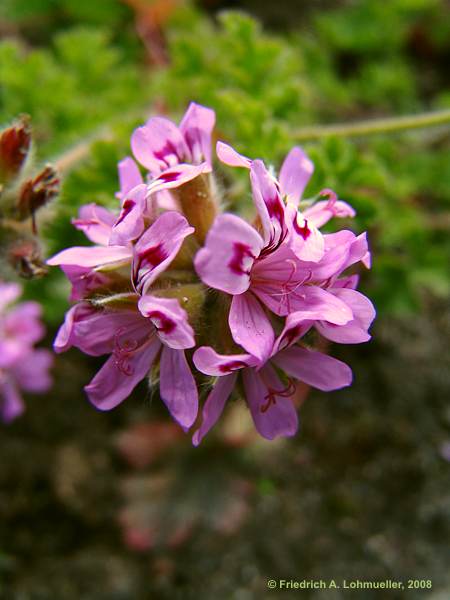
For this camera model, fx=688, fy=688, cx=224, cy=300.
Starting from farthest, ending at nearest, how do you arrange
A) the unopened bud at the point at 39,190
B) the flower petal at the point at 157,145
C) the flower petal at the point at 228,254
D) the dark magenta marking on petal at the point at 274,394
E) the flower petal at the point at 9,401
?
the flower petal at the point at 9,401 < the unopened bud at the point at 39,190 < the flower petal at the point at 157,145 < the dark magenta marking on petal at the point at 274,394 < the flower petal at the point at 228,254

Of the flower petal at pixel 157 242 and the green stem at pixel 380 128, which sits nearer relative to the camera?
the flower petal at pixel 157 242

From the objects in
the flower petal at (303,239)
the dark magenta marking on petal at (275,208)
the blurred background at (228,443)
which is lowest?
the blurred background at (228,443)

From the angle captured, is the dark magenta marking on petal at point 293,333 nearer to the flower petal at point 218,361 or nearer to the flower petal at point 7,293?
the flower petal at point 218,361

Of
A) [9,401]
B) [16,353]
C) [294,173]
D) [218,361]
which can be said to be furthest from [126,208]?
[9,401]

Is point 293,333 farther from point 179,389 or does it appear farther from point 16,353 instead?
point 16,353

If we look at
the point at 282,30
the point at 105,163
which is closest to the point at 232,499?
the point at 105,163

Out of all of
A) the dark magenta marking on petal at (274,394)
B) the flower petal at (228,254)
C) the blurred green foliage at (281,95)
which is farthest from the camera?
the blurred green foliage at (281,95)

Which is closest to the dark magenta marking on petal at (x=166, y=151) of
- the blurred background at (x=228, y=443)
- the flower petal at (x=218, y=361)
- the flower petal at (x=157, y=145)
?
the flower petal at (x=157, y=145)
